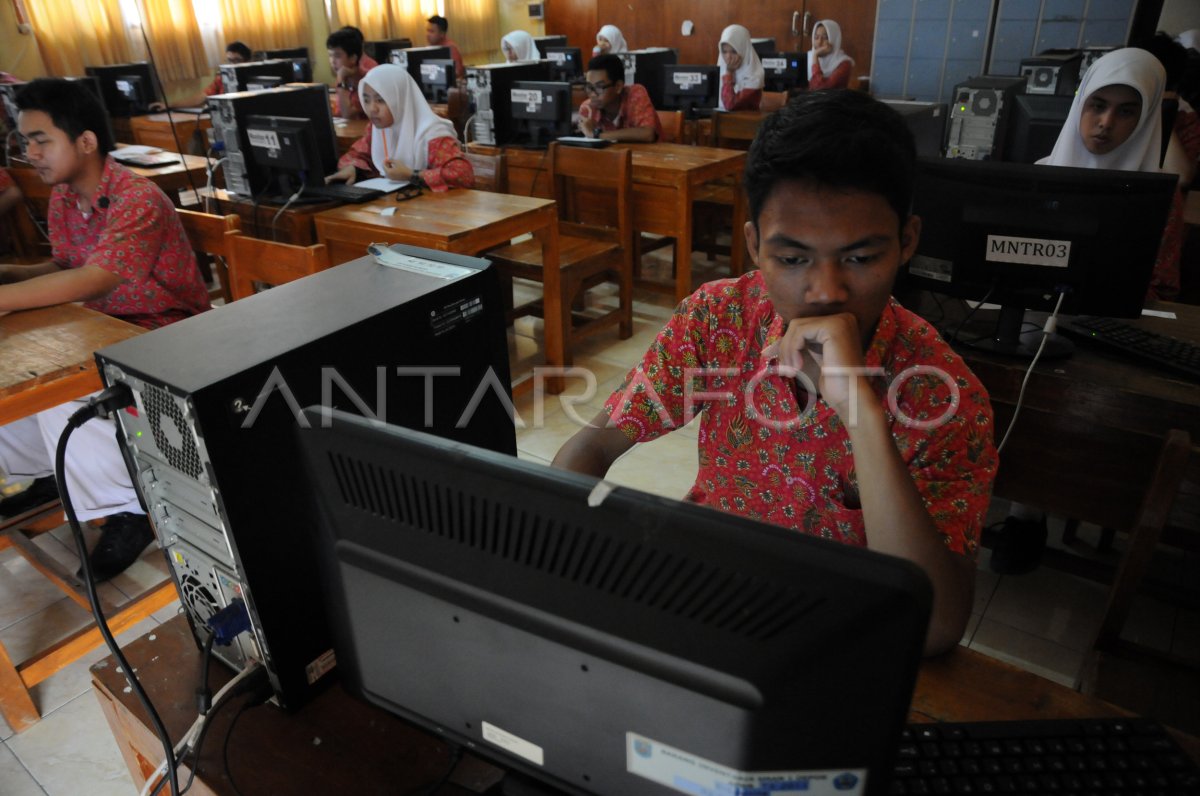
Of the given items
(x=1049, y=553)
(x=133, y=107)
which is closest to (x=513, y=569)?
(x=1049, y=553)

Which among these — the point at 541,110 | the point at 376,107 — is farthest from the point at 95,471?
the point at 541,110

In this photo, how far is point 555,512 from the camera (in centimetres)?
42

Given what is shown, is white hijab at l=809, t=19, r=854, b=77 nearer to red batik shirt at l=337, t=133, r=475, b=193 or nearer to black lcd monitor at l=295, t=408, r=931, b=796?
red batik shirt at l=337, t=133, r=475, b=193

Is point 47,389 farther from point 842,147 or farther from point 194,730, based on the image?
point 842,147

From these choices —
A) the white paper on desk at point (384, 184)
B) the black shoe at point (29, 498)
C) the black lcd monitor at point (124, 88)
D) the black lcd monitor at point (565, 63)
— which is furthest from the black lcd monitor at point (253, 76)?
the black shoe at point (29, 498)

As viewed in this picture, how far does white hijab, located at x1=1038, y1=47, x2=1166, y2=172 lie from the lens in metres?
2.07

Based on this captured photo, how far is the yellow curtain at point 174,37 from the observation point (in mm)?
6141

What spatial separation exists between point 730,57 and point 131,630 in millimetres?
5188

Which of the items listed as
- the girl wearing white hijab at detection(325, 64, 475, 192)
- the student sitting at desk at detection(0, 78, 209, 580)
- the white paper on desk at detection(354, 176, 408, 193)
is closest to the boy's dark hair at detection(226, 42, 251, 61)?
the girl wearing white hijab at detection(325, 64, 475, 192)

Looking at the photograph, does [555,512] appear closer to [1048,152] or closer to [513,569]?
[513,569]

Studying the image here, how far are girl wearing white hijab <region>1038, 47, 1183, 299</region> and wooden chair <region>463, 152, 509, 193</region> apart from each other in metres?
1.95

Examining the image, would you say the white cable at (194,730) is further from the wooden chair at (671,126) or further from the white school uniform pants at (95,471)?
the wooden chair at (671,126)

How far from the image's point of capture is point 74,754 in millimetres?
1536

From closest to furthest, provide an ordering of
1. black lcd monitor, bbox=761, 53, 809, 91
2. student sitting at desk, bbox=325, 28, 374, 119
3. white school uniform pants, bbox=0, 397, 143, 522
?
white school uniform pants, bbox=0, 397, 143, 522
student sitting at desk, bbox=325, 28, 374, 119
black lcd monitor, bbox=761, 53, 809, 91
